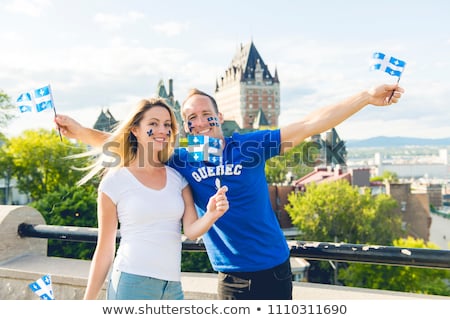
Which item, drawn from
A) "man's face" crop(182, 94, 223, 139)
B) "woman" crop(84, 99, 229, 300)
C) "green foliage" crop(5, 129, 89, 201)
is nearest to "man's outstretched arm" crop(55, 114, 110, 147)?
"woman" crop(84, 99, 229, 300)

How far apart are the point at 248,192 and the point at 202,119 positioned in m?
0.57

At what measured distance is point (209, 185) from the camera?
116 inches

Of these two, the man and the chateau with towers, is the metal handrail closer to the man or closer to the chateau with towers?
the man

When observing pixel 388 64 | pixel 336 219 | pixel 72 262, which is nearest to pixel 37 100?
pixel 72 262

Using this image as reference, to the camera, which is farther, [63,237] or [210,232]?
[63,237]

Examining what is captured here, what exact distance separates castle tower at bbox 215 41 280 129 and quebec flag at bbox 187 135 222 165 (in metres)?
132

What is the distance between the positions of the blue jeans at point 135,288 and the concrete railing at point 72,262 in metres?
1.16

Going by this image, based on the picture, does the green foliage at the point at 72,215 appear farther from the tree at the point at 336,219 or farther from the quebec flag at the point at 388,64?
the tree at the point at 336,219

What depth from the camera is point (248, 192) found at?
113 inches

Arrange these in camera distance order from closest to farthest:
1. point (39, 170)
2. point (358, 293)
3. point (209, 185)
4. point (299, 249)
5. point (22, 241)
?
point (209, 185)
point (299, 249)
point (358, 293)
point (22, 241)
point (39, 170)

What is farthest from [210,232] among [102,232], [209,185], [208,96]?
[208,96]

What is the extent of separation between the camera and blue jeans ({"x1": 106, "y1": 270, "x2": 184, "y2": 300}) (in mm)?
2666

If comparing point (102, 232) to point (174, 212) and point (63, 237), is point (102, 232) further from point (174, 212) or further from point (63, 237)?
point (63, 237)

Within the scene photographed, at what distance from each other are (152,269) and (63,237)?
6.69ft
